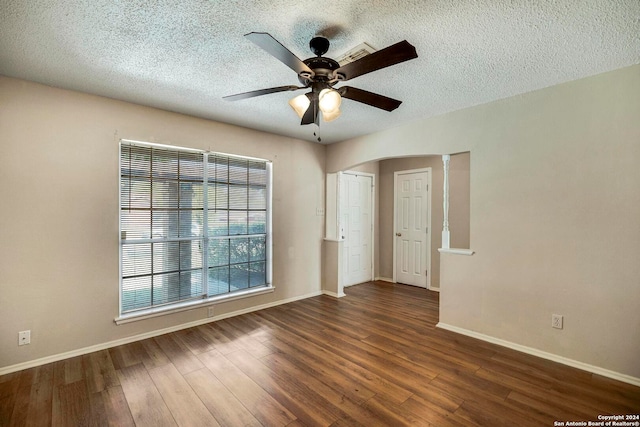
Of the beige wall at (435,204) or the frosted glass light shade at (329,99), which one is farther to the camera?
the beige wall at (435,204)

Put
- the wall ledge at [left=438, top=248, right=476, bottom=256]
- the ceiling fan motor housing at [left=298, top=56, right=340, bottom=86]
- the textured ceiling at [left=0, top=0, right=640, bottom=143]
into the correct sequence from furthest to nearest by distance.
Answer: the wall ledge at [left=438, top=248, right=476, bottom=256] < the ceiling fan motor housing at [left=298, top=56, right=340, bottom=86] < the textured ceiling at [left=0, top=0, right=640, bottom=143]

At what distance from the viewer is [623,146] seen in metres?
2.40

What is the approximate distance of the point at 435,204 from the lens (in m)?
5.19

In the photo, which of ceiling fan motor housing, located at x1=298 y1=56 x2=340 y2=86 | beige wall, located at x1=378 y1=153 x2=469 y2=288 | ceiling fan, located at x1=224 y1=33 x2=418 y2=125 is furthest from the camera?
beige wall, located at x1=378 y1=153 x2=469 y2=288

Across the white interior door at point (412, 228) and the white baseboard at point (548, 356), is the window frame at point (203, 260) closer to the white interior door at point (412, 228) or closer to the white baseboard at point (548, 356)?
the white baseboard at point (548, 356)

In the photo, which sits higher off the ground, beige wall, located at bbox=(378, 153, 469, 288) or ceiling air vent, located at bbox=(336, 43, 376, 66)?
ceiling air vent, located at bbox=(336, 43, 376, 66)

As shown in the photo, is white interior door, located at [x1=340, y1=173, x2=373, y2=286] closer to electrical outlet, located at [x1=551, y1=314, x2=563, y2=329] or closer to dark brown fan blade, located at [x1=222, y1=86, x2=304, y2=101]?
electrical outlet, located at [x1=551, y1=314, x2=563, y2=329]

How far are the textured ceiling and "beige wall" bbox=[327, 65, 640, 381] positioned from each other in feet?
1.04

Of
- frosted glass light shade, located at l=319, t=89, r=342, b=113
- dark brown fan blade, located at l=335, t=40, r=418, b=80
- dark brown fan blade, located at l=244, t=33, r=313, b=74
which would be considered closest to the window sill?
frosted glass light shade, located at l=319, t=89, r=342, b=113

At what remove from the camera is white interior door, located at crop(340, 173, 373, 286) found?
5457 millimetres

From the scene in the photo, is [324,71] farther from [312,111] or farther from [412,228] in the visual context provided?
[412,228]

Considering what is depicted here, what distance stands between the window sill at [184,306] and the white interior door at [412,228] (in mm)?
2677

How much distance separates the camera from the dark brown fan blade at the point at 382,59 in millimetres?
1513

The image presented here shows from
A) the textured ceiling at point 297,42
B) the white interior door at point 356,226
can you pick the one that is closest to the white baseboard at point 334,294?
the white interior door at point 356,226
